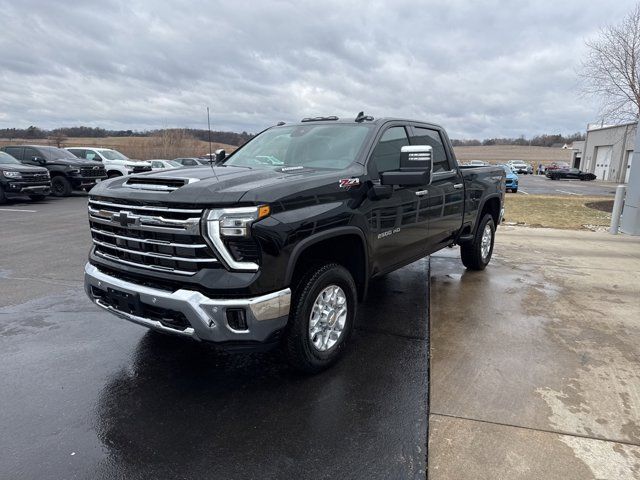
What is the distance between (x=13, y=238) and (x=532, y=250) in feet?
32.1

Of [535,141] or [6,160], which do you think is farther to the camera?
[535,141]

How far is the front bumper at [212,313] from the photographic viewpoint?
2.77 metres

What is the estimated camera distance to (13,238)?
871cm

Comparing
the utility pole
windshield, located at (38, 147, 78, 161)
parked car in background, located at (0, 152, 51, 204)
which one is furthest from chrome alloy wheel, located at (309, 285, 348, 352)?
windshield, located at (38, 147, 78, 161)

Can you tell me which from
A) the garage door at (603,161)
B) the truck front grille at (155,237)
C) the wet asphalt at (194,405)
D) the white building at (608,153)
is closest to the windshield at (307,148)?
the truck front grille at (155,237)

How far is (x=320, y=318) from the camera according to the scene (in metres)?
3.42

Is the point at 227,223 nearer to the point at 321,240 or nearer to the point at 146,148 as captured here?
the point at 321,240

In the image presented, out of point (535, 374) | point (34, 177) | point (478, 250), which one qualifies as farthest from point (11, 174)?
point (535, 374)

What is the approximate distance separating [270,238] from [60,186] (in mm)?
17174

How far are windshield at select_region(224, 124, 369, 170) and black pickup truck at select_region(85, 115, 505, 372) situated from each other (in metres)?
0.01

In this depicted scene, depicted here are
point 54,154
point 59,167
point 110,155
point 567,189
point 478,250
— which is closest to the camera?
point 478,250

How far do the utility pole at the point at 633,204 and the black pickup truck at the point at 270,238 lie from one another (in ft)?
26.4

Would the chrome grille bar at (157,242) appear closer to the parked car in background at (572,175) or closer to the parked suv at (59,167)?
the parked suv at (59,167)

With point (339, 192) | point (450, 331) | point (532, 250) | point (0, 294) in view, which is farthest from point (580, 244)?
point (0, 294)
